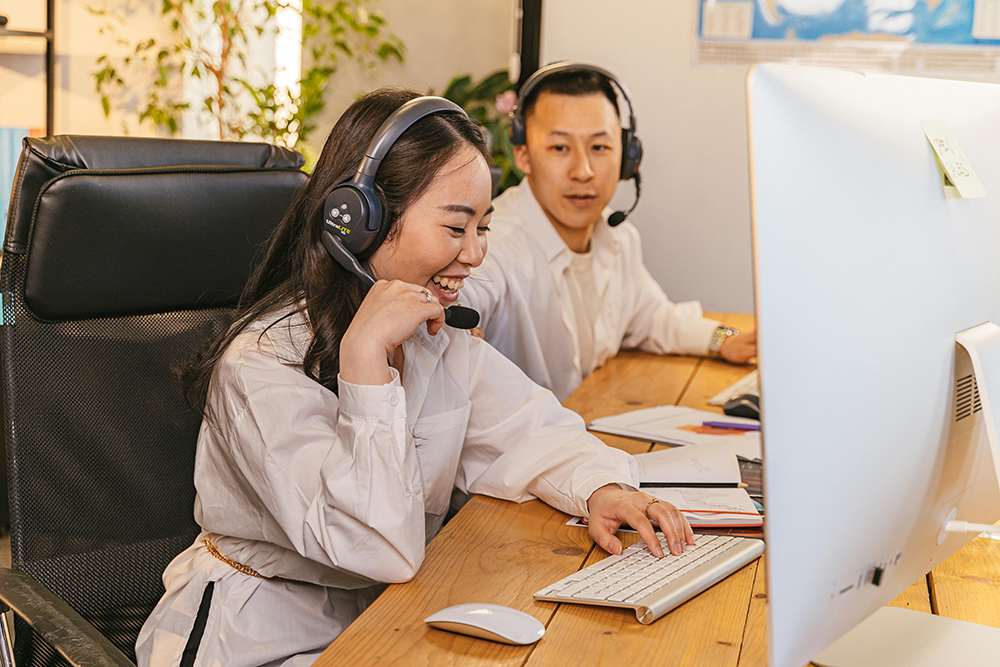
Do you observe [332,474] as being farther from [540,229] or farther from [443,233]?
[540,229]

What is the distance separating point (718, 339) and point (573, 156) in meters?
0.52

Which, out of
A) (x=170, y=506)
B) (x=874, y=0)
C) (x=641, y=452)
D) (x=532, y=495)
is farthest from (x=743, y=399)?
(x=874, y=0)

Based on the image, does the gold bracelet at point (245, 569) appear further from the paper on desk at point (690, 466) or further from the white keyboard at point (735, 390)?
the white keyboard at point (735, 390)

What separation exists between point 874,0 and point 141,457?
2.24 meters

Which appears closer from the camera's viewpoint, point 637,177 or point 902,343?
point 902,343

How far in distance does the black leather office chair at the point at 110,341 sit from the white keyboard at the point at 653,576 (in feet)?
1.73

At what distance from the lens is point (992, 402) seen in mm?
642

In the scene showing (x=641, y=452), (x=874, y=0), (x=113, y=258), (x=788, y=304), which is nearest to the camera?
(x=788, y=304)

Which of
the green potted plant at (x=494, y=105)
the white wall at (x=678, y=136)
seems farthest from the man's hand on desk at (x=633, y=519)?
the green potted plant at (x=494, y=105)

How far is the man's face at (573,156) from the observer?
74.5 inches

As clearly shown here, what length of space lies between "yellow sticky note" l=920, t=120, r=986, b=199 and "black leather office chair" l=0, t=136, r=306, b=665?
0.81 metres

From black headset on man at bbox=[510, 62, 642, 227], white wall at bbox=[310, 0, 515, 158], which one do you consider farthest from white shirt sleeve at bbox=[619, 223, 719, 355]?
white wall at bbox=[310, 0, 515, 158]

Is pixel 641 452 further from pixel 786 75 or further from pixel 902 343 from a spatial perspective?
pixel 786 75

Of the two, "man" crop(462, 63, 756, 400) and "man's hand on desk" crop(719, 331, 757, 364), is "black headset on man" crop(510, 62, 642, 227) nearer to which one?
"man" crop(462, 63, 756, 400)
